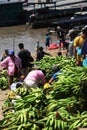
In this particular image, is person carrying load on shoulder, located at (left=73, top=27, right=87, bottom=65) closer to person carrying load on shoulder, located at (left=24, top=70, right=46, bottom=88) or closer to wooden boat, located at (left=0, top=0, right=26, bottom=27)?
person carrying load on shoulder, located at (left=24, top=70, right=46, bottom=88)

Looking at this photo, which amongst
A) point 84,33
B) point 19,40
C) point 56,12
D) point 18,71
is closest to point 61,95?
point 84,33

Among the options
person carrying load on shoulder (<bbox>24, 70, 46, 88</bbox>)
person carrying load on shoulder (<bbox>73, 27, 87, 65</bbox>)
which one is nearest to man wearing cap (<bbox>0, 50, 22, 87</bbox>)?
person carrying load on shoulder (<bbox>73, 27, 87, 65</bbox>)

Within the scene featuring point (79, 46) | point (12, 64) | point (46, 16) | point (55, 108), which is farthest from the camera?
point (46, 16)

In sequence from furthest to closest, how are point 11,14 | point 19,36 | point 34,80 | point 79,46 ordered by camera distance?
point 11,14 → point 19,36 → point 79,46 → point 34,80

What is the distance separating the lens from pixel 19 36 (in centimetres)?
4181

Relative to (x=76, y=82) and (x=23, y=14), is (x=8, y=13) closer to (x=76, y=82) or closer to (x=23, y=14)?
(x=23, y=14)

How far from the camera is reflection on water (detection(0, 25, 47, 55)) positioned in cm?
3556

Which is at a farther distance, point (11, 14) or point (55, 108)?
point (11, 14)

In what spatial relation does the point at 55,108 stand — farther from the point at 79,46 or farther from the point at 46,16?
the point at 46,16

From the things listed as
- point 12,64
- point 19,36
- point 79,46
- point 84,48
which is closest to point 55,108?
point 84,48

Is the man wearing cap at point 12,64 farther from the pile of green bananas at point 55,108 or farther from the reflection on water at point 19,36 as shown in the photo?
the reflection on water at point 19,36

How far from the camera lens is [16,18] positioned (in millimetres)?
52156

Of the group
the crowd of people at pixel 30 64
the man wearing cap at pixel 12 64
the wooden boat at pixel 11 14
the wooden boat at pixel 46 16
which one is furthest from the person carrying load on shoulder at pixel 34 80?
the wooden boat at pixel 11 14

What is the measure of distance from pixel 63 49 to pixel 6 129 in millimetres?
19794
